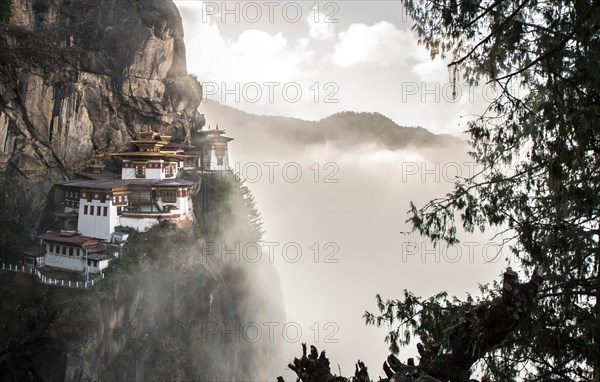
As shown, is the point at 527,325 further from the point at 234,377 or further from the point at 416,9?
the point at 234,377

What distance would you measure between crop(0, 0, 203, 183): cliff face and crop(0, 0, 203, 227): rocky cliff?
6 cm

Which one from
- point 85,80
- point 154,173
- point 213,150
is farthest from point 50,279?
point 213,150

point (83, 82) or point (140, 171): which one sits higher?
point (83, 82)

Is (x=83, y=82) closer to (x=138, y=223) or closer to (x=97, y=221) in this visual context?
(x=97, y=221)

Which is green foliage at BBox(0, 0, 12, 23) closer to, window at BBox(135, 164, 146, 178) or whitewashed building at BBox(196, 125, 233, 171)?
window at BBox(135, 164, 146, 178)

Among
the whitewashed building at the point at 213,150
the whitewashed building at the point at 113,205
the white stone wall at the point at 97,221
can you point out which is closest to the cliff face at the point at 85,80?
the whitewashed building at the point at 213,150

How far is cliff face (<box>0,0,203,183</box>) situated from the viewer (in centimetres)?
2508

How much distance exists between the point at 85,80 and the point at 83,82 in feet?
0.89

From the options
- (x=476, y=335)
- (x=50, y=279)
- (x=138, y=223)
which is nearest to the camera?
(x=476, y=335)

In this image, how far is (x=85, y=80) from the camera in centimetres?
2794

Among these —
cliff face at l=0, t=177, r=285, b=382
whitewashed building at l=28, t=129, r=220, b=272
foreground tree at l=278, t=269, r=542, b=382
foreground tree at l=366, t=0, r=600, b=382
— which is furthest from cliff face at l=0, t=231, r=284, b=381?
foreground tree at l=278, t=269, r=542, b=382

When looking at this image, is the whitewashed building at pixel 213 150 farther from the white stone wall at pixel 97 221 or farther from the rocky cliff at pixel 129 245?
the white stone wall at pixel 97 221

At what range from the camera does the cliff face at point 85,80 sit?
25.1 meters

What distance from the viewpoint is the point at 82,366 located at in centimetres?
1967
